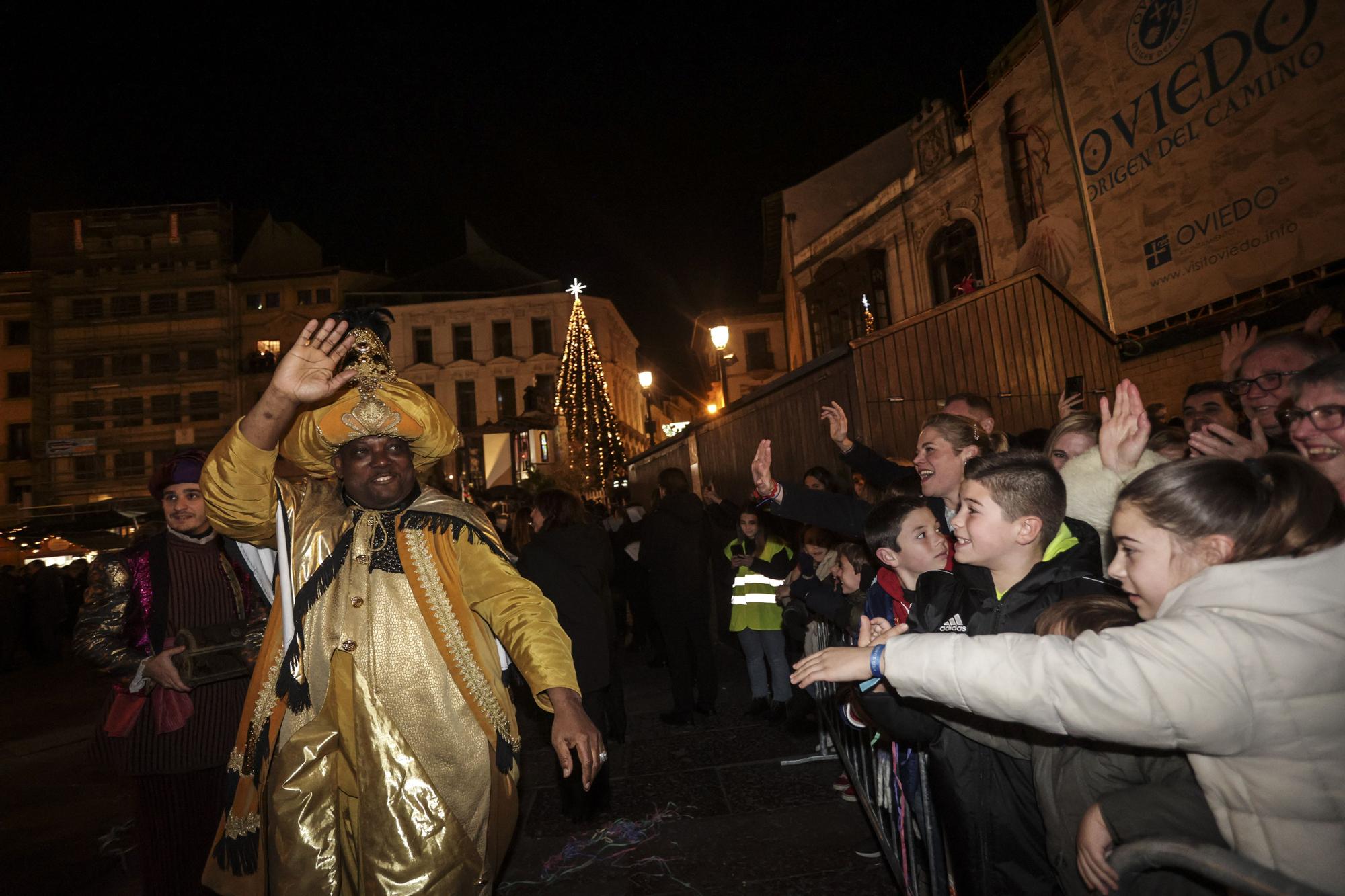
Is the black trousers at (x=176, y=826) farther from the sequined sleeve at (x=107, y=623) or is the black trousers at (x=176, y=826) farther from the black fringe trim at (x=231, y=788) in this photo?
the black fringe trim at (x=231, y=788)

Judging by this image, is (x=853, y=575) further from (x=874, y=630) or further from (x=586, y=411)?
(x=586, y=411)

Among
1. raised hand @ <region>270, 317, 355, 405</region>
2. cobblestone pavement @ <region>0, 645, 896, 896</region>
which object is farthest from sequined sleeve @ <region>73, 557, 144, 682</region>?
cobblestone pavement @ <region>0, 645, 896, 896</region>

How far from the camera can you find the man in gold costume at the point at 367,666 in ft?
7.89

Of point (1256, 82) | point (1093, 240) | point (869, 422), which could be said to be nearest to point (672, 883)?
point (869, 422)

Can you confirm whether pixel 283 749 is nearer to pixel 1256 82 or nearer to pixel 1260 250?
pixel 1260 250

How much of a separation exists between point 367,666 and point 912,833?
7.76 feet

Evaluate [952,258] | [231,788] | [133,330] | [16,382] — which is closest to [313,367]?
[231,788]

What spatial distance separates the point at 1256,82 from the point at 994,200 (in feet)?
18.6

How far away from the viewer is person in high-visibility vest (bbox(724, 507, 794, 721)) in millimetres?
6898

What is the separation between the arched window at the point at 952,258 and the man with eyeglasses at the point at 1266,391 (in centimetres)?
1278

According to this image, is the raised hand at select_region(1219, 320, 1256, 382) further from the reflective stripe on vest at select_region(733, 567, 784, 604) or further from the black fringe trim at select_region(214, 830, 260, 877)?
the black fringe trim at select_region(214, 830, 260, 877)

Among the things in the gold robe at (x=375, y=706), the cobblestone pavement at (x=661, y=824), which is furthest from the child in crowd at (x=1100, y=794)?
the cobblestone pavement at (x=661, y=824)

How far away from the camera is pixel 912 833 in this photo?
3242 millimetres

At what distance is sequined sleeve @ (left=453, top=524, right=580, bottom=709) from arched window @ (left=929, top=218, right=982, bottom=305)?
49.3ft
